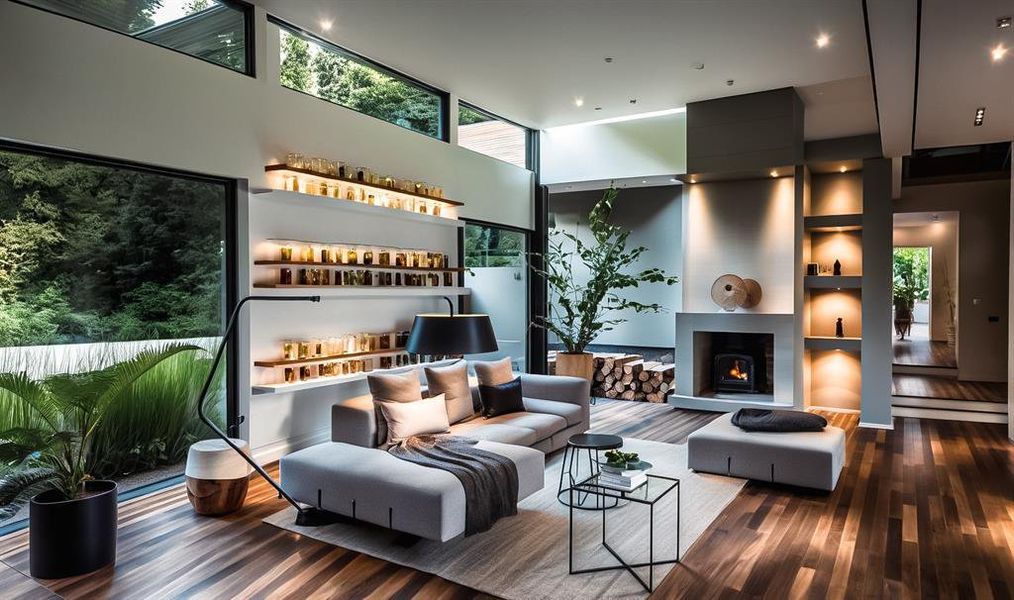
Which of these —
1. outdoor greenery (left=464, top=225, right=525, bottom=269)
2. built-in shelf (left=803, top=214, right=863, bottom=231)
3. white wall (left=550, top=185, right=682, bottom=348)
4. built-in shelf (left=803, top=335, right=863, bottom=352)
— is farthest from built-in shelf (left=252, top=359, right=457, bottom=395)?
built-in shelf (left=803, top=214, right=863, bottom=231)

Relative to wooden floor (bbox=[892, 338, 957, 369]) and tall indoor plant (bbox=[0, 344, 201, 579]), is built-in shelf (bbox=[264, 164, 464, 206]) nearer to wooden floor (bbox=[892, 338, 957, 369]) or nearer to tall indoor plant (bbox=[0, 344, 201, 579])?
tall indoor plant (bbox=[0, 344, 201, 579])

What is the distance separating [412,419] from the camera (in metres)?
4.54

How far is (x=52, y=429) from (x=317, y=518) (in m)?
1.50

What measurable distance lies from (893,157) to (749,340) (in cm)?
253

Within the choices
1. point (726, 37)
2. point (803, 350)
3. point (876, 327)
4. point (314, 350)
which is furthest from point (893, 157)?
point (314, 350)

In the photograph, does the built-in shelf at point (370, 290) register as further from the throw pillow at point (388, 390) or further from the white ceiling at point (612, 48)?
the white ceiling at point (612, 48)

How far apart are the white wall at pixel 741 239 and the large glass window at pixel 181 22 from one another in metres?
5.28

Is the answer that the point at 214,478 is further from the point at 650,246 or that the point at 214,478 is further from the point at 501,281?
the point at 650,246

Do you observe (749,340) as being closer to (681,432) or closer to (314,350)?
(681,432)

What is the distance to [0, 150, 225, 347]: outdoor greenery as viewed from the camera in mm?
3670

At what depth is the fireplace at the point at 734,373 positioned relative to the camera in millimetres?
7805

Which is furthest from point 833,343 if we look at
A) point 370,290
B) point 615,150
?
point 370,290

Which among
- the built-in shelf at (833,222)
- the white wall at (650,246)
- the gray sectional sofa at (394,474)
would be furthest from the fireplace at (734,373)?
the gray sectional sofa at (394,474)

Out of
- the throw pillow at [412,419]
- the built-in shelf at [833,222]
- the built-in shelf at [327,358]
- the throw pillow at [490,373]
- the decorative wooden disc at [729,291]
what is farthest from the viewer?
the decorative wooden disc at [729,291]
